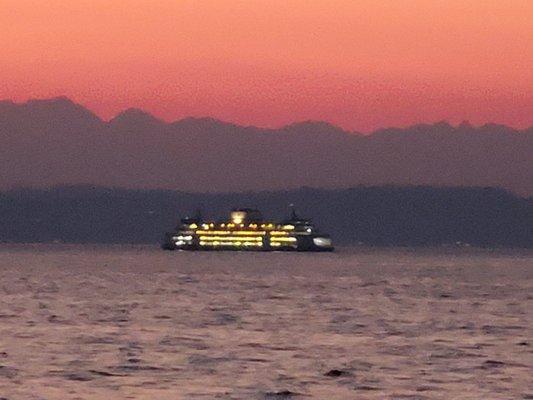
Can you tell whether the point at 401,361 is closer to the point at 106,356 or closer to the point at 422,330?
the point at 106,356

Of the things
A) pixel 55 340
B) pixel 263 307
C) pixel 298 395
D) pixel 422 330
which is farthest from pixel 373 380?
Answer: pixel 263 307

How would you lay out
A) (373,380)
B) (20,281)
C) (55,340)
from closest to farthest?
1. (373,380)
2. (55,340)
3. (20,281)

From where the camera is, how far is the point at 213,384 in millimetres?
47781

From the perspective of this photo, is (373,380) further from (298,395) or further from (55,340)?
(55,340)

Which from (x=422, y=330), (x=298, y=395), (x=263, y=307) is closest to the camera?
(x=298, y=395)

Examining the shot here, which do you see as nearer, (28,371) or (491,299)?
(28,371)

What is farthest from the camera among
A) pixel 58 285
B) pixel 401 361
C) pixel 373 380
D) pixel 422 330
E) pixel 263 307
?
pixel 58 285

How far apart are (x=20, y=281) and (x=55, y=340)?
264 feet

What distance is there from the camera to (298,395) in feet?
149

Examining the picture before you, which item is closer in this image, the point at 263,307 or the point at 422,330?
the point at 422,330

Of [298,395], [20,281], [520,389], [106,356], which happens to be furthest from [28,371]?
[20,281]

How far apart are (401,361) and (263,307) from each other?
36.9 m

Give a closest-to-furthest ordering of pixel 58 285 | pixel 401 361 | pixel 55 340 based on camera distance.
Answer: pixel 401 361
pixel 55 340
pixel 58 285

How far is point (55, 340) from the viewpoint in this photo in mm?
63375
